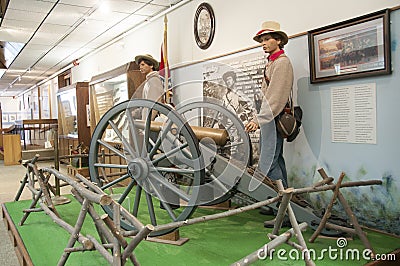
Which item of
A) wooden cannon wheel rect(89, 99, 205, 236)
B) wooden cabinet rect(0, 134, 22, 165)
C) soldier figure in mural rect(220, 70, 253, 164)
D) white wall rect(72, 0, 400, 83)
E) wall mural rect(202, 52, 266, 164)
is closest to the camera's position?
wooden cannon wheel rect(89, 99, 205, 236)

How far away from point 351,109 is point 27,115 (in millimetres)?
16977

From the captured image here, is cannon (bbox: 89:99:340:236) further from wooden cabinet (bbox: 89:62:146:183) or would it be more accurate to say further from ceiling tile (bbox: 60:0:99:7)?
ceiling tile (bbox: 60:0:99:7)

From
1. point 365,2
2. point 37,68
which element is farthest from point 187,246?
point 37,68

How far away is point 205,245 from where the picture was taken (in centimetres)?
234

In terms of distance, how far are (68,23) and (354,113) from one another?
14.9 feet

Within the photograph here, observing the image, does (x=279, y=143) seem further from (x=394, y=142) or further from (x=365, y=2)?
(x=365, y=2)

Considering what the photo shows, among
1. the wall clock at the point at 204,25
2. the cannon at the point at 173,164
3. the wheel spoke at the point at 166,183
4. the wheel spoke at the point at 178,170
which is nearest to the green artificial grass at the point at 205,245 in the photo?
the cannon at the point at 173,164

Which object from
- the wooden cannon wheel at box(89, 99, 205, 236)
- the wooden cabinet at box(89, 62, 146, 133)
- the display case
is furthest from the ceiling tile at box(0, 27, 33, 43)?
the wooden cannon wheel at box(89, 99, 205, 236)

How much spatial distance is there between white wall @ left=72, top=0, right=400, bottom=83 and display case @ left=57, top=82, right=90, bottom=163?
130 cm

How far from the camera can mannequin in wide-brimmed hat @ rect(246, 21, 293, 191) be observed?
2682 millimetres

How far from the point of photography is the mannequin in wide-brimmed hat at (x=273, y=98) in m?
2.68

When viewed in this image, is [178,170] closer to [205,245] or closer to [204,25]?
[205,245]

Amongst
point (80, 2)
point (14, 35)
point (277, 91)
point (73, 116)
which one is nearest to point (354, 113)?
point (277, 91)

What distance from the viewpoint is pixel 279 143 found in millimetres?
2891
